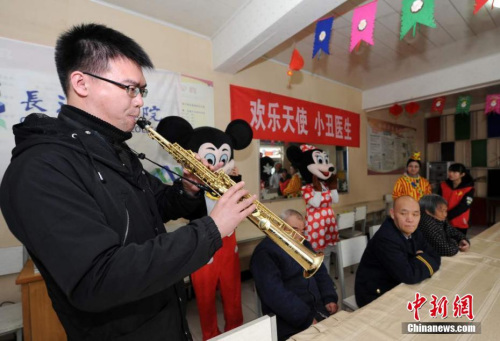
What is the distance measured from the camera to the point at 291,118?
3.44 m

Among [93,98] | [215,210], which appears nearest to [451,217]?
[215,210]

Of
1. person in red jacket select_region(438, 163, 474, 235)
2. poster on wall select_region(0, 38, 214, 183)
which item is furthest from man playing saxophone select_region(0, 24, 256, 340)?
person in red jacket select_region(438, 163, 474, 235)

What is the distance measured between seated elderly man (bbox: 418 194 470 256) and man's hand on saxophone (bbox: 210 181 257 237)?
1.81m

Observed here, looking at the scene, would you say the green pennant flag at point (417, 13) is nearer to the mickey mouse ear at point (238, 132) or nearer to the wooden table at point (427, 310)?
the mickey mouse ear at point (238, 132)

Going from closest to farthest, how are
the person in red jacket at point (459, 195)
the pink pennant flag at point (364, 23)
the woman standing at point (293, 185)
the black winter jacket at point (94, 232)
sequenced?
the black winter jacket at point (94, 232) → the pink pennant flag at point (364, 23) → the person in red jacket at point (459, 195) → the woman standing at point (293, 185)

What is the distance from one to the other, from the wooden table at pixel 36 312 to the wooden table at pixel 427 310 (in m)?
1.62

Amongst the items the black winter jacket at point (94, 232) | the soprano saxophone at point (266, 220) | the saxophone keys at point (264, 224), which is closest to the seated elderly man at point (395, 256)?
the soprano saxophone at point (266, 220)

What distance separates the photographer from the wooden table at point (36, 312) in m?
1.48

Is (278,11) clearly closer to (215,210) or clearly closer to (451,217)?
(215,210)

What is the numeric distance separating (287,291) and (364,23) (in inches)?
76.5

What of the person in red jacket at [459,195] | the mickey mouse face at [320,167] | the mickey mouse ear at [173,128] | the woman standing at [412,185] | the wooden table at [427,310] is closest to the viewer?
the wooden table at [427,310]

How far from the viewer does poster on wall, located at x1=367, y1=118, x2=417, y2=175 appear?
488cm

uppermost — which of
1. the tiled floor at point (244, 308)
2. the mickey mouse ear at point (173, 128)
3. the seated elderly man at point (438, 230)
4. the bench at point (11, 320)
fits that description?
the mickey mouse ear at point (173, 128)

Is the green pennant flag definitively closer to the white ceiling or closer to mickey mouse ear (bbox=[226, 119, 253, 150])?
the white ceiling
